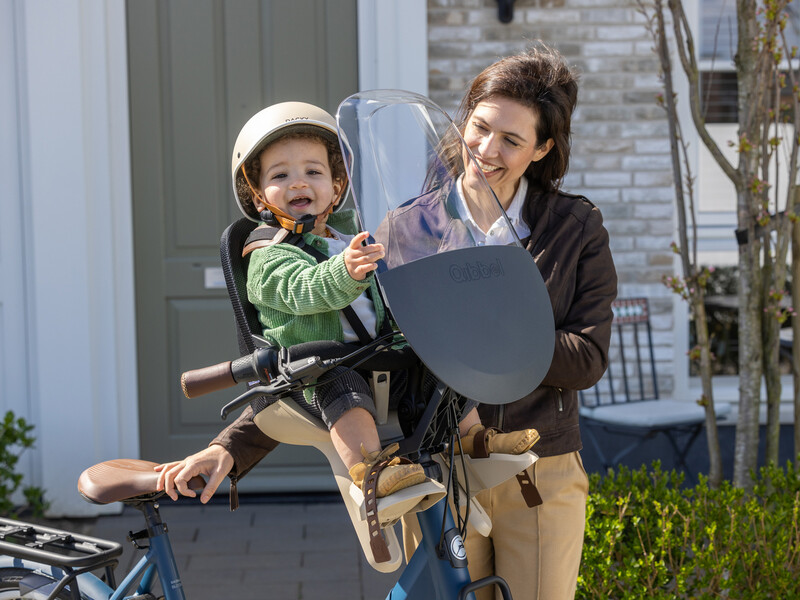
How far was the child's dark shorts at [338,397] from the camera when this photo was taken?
159 centimetres

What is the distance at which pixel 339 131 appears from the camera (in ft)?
4.94

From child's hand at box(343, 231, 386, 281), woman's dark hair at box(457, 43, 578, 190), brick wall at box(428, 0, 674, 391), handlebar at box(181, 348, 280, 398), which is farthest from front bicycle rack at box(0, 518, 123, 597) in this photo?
brick wall at box(428, 0, 674, 391)

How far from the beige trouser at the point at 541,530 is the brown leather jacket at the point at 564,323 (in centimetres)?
6

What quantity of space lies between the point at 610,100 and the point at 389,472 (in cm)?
415

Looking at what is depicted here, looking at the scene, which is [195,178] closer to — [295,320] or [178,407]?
[178,407]

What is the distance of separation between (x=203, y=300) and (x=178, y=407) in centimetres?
60

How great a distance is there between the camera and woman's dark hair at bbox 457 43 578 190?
2.04 metres

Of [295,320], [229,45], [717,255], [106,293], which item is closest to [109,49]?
[229,45]

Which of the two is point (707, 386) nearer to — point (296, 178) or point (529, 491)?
point (529, 491)

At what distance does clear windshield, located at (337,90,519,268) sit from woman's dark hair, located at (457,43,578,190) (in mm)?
415

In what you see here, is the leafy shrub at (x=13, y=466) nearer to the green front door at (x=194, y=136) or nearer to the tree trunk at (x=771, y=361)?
the green front door at (x=194, y=136)

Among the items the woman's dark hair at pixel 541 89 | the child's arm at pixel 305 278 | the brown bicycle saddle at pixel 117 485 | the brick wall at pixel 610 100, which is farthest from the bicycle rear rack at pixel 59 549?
the brick wall at pixel 610 100

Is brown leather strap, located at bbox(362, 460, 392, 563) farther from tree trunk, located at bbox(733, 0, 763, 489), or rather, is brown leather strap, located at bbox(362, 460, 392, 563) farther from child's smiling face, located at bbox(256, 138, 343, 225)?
tree trunk, located at bbox(733, 0, 763, 489)

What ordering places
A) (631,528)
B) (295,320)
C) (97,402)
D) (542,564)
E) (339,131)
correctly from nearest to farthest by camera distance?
1. (339,131)
2. (295,320)
3. (542,564)
4. (631,528)
5. (97,402)
